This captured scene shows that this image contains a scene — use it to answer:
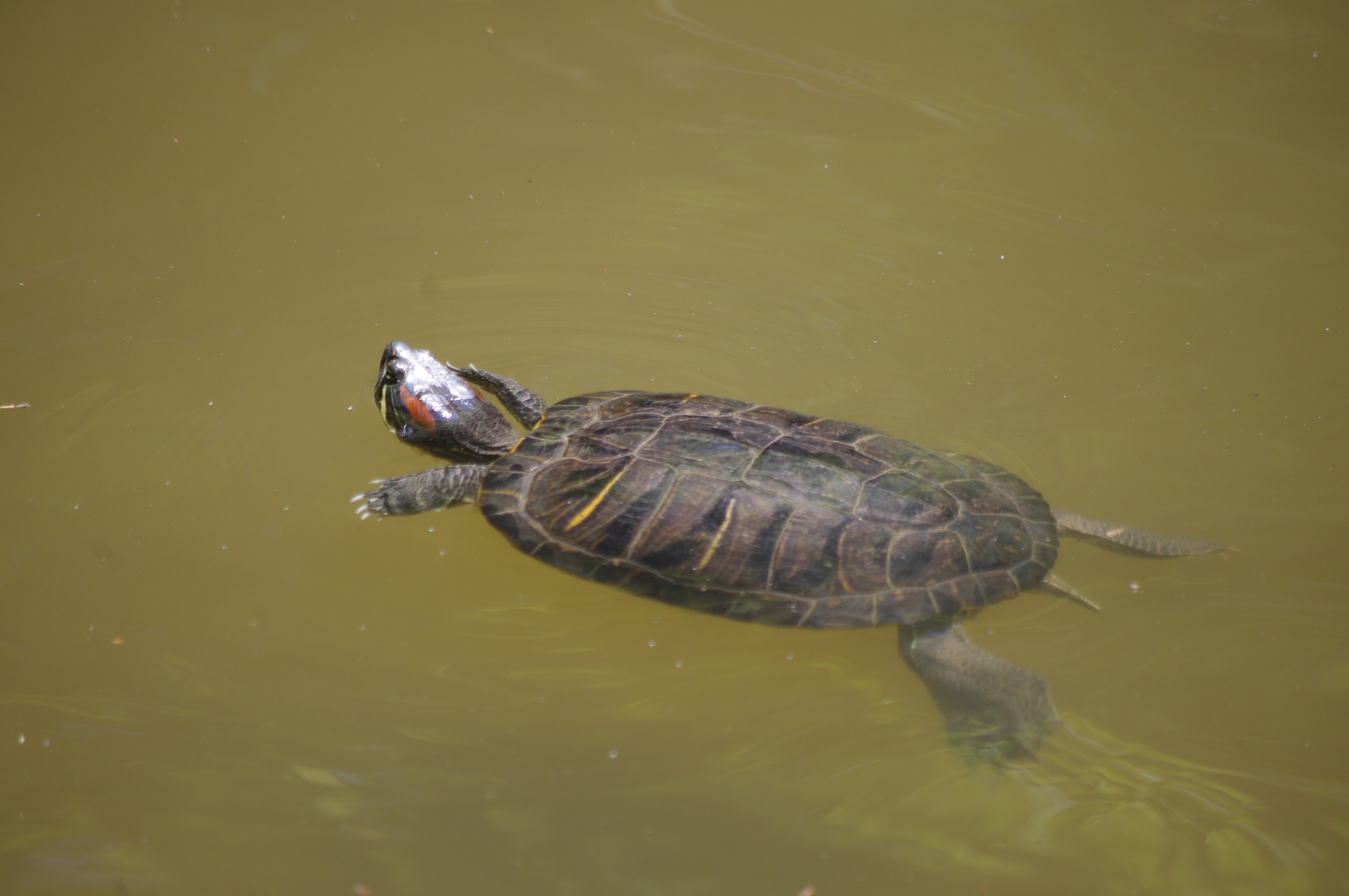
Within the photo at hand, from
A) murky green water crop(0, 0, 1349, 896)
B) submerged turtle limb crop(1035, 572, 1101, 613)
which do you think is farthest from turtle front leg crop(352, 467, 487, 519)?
submerged turtle limb crop(1035, 572, 1101, 613)

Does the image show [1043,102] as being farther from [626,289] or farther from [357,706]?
[357,706]

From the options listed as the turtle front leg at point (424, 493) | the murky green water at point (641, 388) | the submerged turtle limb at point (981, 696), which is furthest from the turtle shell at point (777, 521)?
the murky green water at point (641, 388)

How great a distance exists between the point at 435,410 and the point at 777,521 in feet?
5.48

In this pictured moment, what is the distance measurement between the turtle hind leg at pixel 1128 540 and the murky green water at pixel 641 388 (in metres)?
0.17

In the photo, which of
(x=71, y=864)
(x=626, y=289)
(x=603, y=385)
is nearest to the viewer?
(x=71, y=864)

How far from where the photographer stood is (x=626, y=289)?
14.6ft

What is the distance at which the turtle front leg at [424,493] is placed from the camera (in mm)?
3332

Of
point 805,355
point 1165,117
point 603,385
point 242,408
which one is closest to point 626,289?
point 603,385

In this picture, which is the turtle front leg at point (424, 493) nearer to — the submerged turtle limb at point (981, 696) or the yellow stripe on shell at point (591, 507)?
the yellow stripe on shell at point (591, 507)

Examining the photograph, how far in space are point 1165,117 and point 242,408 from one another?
225 inches

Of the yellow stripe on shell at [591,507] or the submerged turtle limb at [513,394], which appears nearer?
the yellow stripe on shell at [591,507]

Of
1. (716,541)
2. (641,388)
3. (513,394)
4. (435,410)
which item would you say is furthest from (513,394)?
(716,541)

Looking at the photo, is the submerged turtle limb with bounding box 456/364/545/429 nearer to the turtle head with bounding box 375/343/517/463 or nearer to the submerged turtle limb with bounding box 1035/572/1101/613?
the turtle head with bounding box 375/343/517/463

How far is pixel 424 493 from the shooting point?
131 inches
